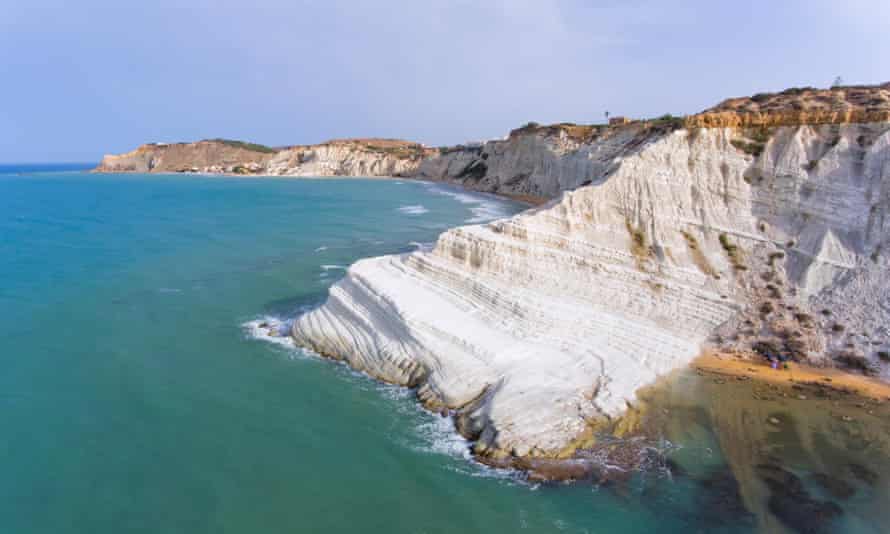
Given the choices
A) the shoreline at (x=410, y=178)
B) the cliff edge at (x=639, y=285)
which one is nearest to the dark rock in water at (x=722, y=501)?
the cliff edge at (x=639, y=285)

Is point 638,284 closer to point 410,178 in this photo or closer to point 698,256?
point 698,256

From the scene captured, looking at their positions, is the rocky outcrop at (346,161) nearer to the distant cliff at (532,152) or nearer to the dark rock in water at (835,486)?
the distant cliff at (532,152)

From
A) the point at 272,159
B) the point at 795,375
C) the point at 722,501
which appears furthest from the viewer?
the point at 272,159

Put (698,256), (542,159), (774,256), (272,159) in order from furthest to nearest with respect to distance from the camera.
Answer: (272,159)
(542,159)
(698,256)
(774,256)

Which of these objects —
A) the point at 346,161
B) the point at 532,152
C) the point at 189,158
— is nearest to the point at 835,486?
the point at 532,152

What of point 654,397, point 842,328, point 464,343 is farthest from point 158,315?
point 842,328

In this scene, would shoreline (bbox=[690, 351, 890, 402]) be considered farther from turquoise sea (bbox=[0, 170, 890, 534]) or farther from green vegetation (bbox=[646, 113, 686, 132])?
green vegetation (bbox=[646, 113, 686, 132])

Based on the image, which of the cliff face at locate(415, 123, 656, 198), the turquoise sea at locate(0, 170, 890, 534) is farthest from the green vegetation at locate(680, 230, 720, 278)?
the cliff face at locate(415, 123, 656, 198)
